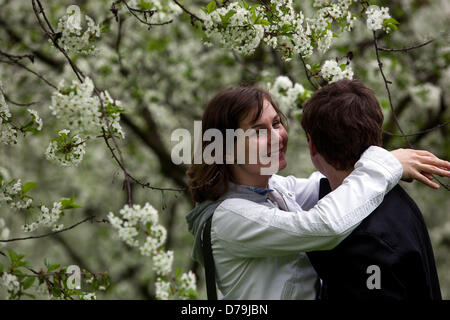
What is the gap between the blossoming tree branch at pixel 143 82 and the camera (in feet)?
6.64

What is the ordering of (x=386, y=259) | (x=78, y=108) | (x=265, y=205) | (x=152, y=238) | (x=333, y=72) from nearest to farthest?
(x=78, y=108) < (x=386, y=259) < (x=265, y=205) < (x=333, y=72) < (x=152, y=238)

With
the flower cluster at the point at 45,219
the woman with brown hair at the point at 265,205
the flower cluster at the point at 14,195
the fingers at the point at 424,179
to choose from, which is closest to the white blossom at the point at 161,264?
the woman with brown hair at the point at 265,205

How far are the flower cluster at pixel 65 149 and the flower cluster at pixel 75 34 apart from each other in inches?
14.4

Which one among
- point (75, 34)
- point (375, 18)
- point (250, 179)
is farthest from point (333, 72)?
point (75, 34)

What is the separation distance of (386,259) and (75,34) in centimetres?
142

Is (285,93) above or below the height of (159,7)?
below

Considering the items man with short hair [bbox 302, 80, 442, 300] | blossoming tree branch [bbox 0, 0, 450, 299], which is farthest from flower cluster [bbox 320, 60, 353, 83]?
man with short hair [bbox 302, 80, 442, 300]

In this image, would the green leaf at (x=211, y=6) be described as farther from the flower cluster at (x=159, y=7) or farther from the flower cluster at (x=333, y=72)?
the flower cluster at (x=159, y=7)

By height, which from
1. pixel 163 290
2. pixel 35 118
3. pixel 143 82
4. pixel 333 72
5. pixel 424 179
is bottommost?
pixel 163 290

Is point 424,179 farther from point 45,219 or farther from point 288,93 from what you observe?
point 45,219

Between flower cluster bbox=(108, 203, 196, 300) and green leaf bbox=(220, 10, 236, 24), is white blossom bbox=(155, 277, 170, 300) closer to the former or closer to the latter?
flower cluster bbox=(108, 203, 196, 300)

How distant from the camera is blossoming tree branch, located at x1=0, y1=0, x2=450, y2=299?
2.03 metres

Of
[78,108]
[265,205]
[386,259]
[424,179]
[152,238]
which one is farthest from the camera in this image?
[152,238]

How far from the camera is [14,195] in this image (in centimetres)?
220
